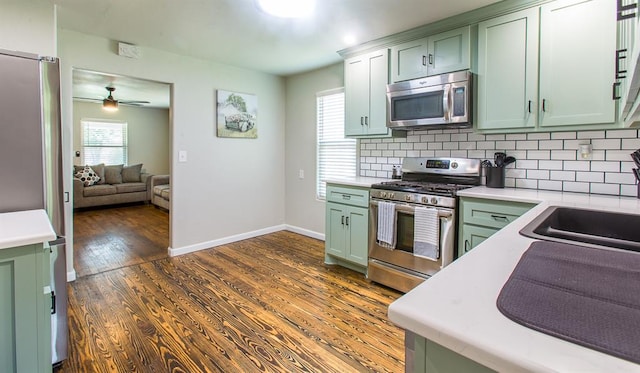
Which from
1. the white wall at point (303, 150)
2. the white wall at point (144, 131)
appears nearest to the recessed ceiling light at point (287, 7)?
the white wall at point (303, 150)

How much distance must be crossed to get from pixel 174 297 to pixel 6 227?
1.51 m

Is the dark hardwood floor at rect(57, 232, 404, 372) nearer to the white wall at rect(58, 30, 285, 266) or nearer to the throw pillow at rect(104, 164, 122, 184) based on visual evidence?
the white wall at rect(58, 30, 285, 266)

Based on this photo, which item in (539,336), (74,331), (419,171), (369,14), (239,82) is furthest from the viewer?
(239,82)

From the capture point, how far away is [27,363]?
1.41 metres

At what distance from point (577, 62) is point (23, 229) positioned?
3.25 meters

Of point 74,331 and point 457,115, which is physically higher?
point 457,115

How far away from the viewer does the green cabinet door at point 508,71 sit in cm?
236

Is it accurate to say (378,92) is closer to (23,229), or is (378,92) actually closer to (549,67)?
(549,67)

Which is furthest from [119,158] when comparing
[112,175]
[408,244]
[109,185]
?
[408,244]

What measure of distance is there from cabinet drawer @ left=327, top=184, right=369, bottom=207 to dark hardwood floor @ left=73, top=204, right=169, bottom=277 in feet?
6.96

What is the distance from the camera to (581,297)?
679mm

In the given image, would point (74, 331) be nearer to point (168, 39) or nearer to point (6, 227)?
point (6, 227)

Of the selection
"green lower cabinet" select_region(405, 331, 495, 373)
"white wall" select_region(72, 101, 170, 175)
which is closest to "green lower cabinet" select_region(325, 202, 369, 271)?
"green lower cabinet" select_region(405, 331, 495, 373)

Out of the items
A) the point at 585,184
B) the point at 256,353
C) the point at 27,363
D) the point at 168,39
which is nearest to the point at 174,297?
the point at 256,353
